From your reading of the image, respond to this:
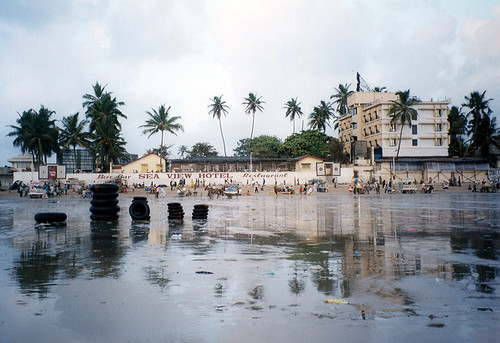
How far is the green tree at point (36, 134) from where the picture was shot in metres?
64.4

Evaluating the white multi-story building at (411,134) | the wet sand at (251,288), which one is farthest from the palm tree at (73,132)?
the wet sand at (251,288)

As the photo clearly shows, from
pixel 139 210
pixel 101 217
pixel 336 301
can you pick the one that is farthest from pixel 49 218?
pixel 336 301

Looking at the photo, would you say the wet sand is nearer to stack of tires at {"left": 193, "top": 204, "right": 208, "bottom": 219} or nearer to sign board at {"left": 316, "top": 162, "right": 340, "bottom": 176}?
stack of tires at {"left": 193, "top": 204, "right": 208, "bottom": 219}

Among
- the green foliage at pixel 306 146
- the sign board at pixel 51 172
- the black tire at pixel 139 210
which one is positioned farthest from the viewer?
the green foliage at pixel 306 146

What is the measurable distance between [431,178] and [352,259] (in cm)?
6316

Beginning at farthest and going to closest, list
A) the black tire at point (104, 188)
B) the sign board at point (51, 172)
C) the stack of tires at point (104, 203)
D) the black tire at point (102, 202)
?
the sign board at point (51, 172), the black tire at point (102, 202), the stack of tires at point (104, 203), the black tire at point (104, 188)

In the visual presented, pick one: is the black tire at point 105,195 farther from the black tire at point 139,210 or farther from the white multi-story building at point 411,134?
the white multi-story building at point 411,134

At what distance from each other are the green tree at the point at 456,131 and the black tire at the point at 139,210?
74.2 metres

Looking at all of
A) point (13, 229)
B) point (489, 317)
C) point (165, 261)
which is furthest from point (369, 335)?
point (13, 229)

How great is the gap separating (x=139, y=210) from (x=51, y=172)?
48545 millimetres

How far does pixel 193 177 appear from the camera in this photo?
62438mm

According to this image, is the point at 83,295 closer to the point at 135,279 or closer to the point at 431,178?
the point at 135,279

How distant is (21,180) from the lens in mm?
62031

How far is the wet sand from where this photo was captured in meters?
4.45
